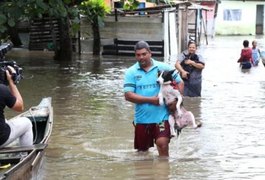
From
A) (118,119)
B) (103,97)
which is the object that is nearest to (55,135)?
(118,119)

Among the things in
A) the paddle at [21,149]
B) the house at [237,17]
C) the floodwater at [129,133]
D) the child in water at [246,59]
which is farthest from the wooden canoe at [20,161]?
the house at [237,17]

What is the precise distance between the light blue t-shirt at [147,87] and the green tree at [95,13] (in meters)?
13.6

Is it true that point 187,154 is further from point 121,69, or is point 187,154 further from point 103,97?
point 121,69

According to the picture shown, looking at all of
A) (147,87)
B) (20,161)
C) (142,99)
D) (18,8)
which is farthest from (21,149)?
(18,8)

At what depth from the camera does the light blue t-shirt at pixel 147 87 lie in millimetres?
7191

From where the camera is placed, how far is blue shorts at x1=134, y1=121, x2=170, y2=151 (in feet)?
23.7

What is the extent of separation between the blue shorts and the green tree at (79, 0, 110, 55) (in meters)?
13.6

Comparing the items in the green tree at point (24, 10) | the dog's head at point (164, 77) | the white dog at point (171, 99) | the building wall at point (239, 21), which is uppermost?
the green tree at point (24, 10)

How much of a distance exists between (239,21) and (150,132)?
158ft

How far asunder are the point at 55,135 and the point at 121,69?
10.5 metres

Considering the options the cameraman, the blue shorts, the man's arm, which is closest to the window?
the blue shorts

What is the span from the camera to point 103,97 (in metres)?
13.9

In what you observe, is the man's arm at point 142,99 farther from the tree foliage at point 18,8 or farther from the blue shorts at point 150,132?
the tree foliage at point 18,8

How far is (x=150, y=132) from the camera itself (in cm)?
732
